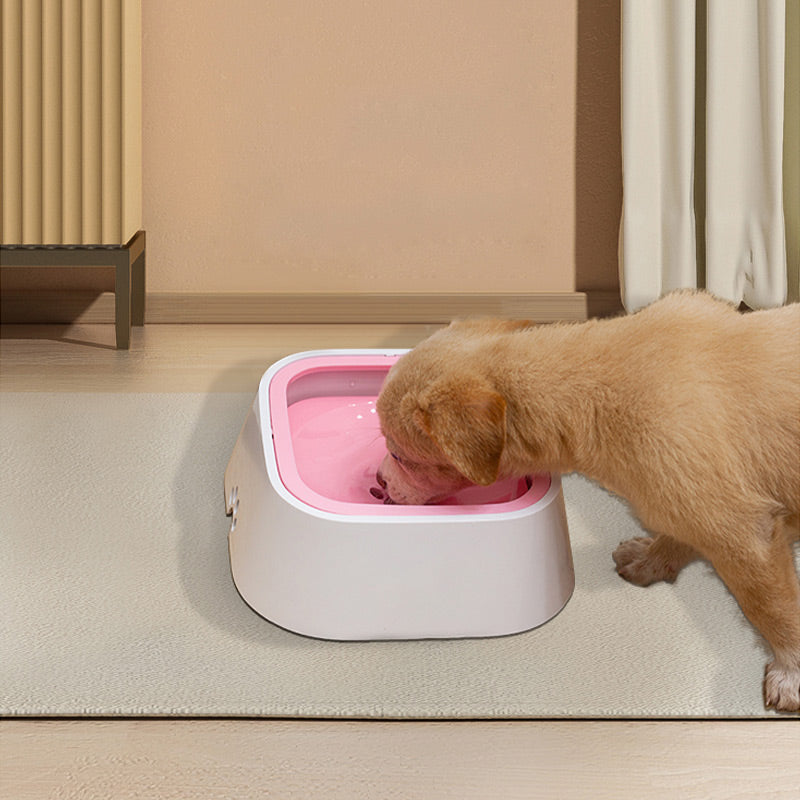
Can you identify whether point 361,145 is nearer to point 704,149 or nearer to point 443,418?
point 704,149

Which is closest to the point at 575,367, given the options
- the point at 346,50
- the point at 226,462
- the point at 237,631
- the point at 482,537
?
the point at 482,537

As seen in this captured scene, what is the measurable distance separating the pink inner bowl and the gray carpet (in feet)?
0.67

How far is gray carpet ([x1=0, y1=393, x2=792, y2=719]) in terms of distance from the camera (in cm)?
124

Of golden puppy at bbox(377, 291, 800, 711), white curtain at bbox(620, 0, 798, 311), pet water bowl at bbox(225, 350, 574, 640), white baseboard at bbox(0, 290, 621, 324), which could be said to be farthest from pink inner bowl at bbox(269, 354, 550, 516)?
white curtain at bbox(620, 0, 798, 311)

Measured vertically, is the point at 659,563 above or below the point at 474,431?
below

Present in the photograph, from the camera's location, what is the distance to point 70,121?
8.51 ft

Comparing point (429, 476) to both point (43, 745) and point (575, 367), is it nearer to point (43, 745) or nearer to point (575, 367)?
point (575, 367)

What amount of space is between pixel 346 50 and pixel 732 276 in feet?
4.48

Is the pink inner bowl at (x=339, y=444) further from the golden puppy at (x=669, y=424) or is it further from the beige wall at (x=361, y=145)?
the beige wall at (x=361, y=145)

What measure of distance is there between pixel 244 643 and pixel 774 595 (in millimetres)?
748

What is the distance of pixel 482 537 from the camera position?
1327 millimetres

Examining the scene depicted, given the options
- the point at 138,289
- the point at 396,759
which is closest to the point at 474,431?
the point at 396,759

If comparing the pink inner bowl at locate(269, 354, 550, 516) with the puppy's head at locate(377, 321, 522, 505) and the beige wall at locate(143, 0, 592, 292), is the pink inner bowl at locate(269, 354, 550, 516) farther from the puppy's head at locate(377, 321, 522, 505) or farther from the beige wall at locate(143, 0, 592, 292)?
the beige wall at locate(143, 0, 592, 292)

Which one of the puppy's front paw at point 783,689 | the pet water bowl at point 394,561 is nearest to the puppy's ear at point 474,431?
the pet water bowl at point 394,561
